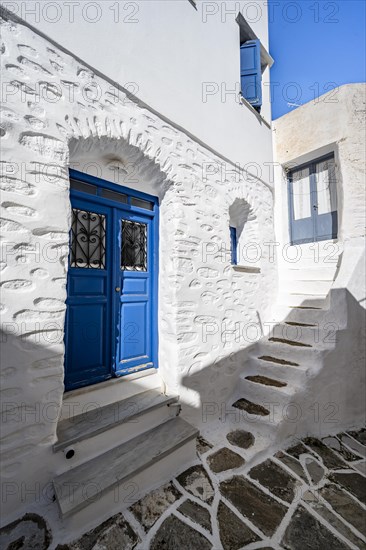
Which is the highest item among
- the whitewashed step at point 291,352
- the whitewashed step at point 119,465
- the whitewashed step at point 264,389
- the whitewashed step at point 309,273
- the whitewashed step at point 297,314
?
the whitewashed step at point 309,273

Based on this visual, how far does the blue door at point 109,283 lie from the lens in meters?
2.48

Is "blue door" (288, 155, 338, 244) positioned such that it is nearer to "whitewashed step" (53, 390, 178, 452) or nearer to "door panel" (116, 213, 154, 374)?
"door panel" (116, 213, 154, 374)

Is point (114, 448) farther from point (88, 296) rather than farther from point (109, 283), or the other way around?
point (109, 283)

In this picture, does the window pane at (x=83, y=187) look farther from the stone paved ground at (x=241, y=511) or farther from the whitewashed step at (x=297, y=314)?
the whitewashed step at (x=297, y=314)

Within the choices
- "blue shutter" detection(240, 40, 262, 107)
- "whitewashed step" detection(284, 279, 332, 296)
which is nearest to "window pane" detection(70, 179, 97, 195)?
"blue shutter" detection(240, 40, 262, 107)

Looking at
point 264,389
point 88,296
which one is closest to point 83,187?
point 88,296

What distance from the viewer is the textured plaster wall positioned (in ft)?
5.70

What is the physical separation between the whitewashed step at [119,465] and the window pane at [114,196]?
8.50 feet

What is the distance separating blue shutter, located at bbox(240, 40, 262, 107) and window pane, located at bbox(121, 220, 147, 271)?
358 centimetres

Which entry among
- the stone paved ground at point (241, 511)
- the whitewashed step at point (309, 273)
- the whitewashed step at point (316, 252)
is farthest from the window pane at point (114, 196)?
the whitewashed step at point (316, 252)

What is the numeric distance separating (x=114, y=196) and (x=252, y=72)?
396 cm

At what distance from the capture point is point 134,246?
301 centimetres

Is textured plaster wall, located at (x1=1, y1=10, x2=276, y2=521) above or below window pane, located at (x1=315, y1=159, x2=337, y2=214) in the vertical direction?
below

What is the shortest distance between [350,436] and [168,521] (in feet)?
8.75
